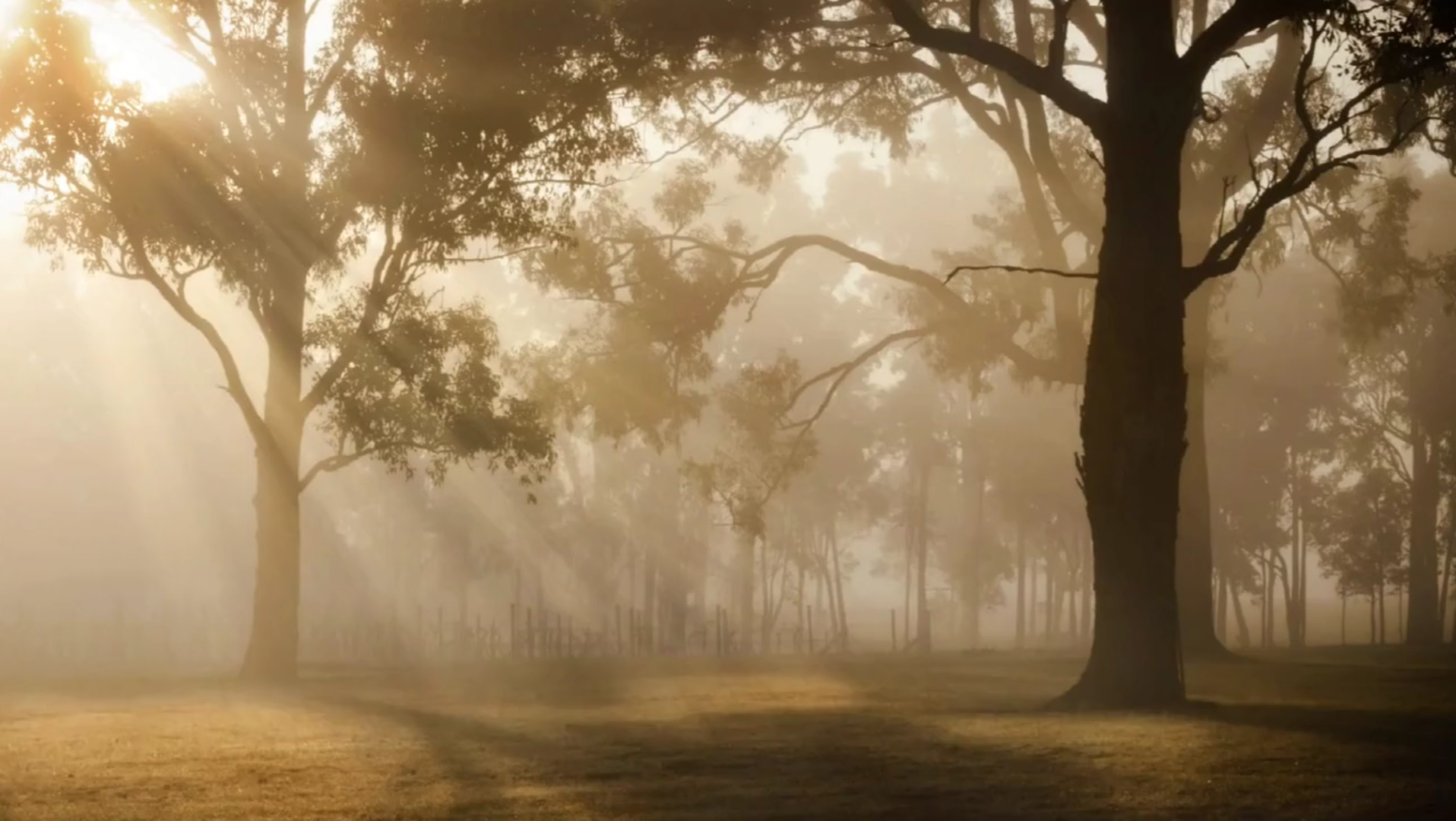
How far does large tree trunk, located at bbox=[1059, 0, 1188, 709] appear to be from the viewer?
18.8 meters

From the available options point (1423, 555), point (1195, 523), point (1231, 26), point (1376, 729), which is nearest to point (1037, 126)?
point (1195, 523)

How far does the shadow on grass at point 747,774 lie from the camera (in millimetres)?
11500

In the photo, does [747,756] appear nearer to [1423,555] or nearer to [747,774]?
[747,774]

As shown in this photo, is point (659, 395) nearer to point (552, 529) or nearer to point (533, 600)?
point (552, 529)

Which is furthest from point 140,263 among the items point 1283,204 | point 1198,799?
point 1283,204

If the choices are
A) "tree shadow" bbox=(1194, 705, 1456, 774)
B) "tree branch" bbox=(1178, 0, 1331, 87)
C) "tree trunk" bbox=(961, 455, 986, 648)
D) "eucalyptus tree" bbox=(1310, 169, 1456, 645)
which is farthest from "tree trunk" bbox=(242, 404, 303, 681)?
"tree trunk" bbox=(961, 455, 986, 648)

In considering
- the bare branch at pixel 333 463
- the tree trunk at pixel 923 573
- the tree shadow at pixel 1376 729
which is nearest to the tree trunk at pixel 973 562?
the tree trunk at pixel 923 573

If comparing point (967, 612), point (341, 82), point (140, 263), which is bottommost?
point (967, 612)

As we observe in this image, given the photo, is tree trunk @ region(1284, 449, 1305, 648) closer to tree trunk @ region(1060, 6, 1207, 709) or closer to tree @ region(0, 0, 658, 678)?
tree @ region(0, 0, 658, 678)

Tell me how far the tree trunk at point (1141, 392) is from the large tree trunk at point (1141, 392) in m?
0.01

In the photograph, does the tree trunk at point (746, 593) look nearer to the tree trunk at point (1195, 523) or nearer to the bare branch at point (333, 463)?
the tree trunk at point (1195, 523)

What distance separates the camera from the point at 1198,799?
11414 mm

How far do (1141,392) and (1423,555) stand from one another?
34.6 meters

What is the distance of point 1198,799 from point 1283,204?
31.0 metres
